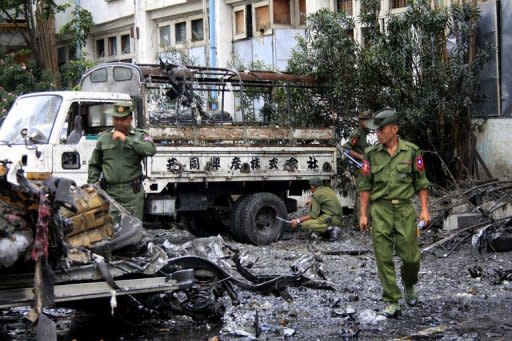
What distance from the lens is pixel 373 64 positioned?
14023mm

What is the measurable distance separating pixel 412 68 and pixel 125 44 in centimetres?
1497

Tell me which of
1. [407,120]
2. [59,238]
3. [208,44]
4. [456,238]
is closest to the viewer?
[59,238]

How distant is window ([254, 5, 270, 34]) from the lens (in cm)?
2178

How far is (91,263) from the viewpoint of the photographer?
21.4 feet

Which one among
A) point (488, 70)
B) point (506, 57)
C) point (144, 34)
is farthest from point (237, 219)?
point (144, 34)

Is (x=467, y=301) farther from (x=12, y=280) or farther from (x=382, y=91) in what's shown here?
(x=382, y=91)

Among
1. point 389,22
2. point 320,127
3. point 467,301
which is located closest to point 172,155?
point 320,127

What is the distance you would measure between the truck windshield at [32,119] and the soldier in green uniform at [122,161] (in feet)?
12.1

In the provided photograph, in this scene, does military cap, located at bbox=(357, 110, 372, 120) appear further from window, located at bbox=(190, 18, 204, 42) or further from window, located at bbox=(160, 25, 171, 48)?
window, located at bbox=(160, 25, 171, 48)

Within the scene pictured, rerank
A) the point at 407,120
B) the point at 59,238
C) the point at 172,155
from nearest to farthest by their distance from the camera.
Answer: the point at 59,238 → the point at 172,155 → the point at 407,120

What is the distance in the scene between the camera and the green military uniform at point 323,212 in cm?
1363

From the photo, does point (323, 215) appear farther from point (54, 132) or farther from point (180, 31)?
point (180, 31)

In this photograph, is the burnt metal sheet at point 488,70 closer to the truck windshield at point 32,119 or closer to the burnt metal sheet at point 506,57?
the burnt metal sheet at point 506,57

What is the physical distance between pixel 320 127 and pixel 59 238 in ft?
29.8
